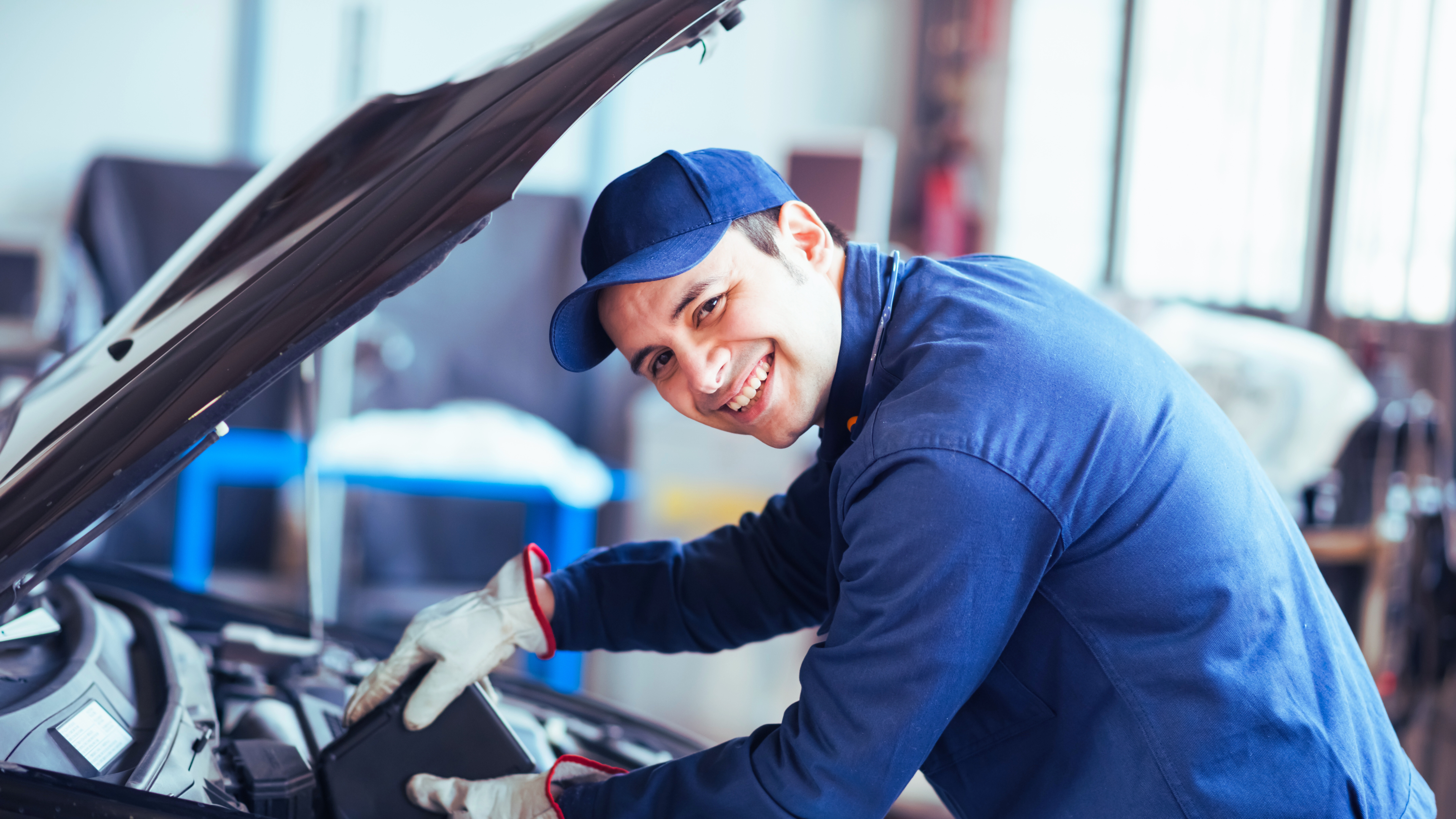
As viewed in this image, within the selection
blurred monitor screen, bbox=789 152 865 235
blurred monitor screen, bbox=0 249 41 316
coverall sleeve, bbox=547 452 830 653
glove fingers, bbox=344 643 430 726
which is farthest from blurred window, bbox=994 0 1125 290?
glove fingers, bbox=344 643 430 726

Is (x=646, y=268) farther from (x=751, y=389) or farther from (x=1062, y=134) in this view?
(x=1062, y=134)

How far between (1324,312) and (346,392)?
3.37 m

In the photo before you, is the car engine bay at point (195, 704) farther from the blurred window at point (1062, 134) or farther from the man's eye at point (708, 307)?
the blurred window at point (1062, 134)

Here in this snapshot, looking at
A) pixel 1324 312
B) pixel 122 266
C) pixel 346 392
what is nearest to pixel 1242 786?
pixel 1324 312

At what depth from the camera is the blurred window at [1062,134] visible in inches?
196

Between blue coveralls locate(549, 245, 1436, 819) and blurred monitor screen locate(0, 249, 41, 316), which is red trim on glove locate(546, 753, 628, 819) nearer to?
blue coveralls locate(549, 245, 1436, 819)

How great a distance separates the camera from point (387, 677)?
1230mm

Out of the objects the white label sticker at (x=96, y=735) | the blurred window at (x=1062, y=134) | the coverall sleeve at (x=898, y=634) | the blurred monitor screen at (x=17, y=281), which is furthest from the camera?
the blurred window at (x=1062, y=134)

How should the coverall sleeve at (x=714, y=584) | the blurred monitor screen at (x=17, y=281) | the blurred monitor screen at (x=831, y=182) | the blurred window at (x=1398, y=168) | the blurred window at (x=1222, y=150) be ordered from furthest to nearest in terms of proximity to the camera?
the blurred monitor screen at (x=831, y=182) → the blurred monitor screen at (x=17, y=281) → the blurred window at (x=1222, y=150) → the blurred window at (x=1398, y=168) → the coverall sleeve at (x=714, y=584)

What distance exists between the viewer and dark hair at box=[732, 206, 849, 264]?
1.12 meters

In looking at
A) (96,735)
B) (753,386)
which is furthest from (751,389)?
(96,735)

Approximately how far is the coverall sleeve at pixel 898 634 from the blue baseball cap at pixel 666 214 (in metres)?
0.28

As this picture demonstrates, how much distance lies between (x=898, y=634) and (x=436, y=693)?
53 cm

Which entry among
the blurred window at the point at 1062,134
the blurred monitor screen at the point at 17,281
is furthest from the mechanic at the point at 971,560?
the blurred window at the point at 1062,134
